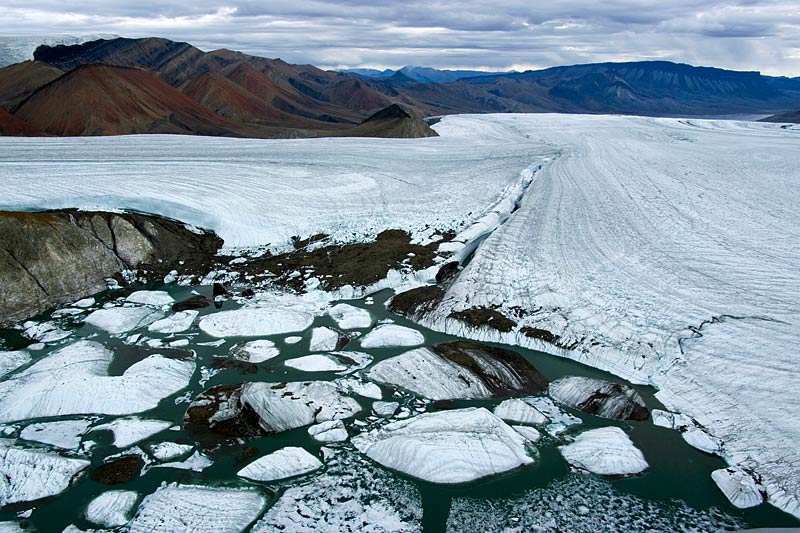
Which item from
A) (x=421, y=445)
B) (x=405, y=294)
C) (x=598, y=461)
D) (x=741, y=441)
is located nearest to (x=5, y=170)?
(x=405, y=294)

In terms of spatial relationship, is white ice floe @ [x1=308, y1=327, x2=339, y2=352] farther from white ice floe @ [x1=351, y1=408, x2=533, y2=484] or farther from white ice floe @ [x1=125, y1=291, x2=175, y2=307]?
white ice floe @ [x1=125, y1=291, x2=175, y2=307]

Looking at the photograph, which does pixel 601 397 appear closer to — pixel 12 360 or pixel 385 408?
pixel 385 408

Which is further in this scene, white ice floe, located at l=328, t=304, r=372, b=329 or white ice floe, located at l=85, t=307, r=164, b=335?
white ice floe, located at l=328, t=304, r=372, b=329

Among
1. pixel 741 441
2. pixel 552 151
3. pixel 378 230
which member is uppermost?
pixel 552 151

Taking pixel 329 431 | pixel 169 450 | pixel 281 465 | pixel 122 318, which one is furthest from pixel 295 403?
pixel 122 318

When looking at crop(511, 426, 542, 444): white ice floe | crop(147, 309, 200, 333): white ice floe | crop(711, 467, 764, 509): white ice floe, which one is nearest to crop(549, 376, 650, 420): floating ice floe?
crop(511, 426, 542, 444): white ice floe

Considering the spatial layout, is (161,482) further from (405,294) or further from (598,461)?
(405,294)

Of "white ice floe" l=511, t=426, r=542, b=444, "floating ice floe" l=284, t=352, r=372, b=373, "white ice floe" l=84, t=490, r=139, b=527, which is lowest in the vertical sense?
"white ice floe" l=84, t=490, r=139, b=527
